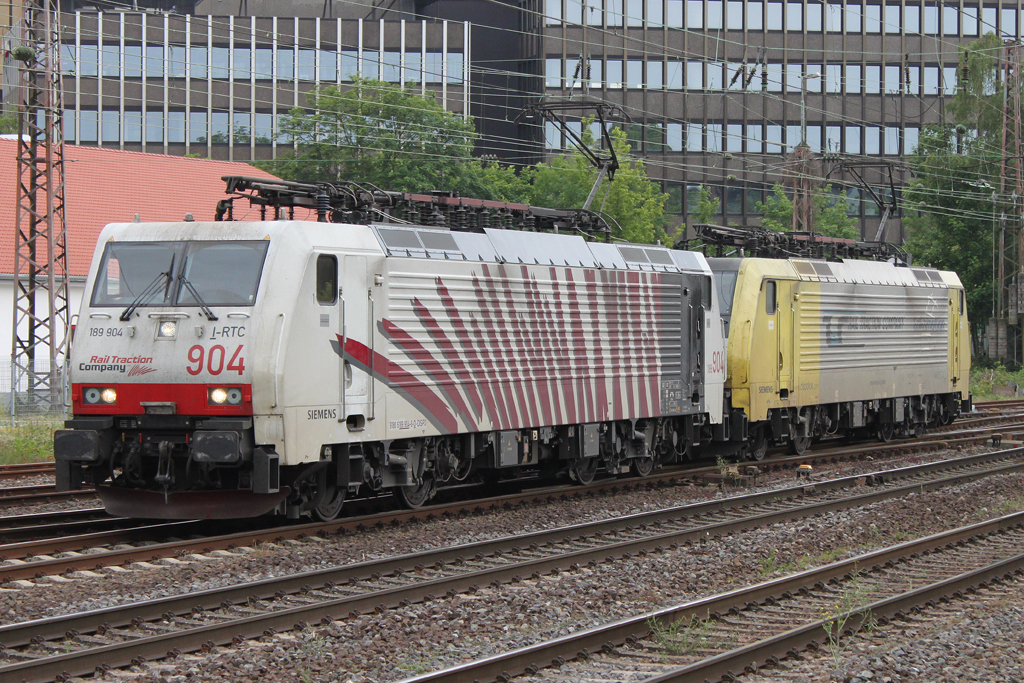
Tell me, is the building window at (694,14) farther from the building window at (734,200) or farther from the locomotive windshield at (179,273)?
the locomotive windshield at (179,273)

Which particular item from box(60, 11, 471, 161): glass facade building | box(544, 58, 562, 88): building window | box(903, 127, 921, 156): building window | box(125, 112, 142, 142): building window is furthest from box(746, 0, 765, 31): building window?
box(125, 112, 142, 142): building window

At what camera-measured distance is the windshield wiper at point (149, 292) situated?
11898mm

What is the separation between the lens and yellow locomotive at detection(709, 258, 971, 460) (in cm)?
1936

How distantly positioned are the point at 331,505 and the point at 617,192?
36871mm

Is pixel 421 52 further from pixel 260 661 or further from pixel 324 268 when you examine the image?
pixel 260 661

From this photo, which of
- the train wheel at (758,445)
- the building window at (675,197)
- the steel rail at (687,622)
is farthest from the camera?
the building window at (675,197)

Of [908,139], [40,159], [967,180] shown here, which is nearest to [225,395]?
[40,159]

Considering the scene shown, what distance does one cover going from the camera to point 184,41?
65.2 metres

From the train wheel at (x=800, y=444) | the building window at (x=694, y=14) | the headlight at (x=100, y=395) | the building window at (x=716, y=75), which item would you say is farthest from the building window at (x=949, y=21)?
the headlight at (x=100, y=395)

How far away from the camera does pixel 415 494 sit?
1371cm

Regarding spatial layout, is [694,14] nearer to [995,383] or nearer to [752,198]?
[752,198]

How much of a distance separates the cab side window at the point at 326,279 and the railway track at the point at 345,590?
2752 mm

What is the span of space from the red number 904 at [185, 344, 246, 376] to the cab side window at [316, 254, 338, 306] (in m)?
0.99

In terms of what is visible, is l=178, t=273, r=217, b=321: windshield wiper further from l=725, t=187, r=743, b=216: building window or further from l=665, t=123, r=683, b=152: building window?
l=725, t=187, r=743, b=216: building window
